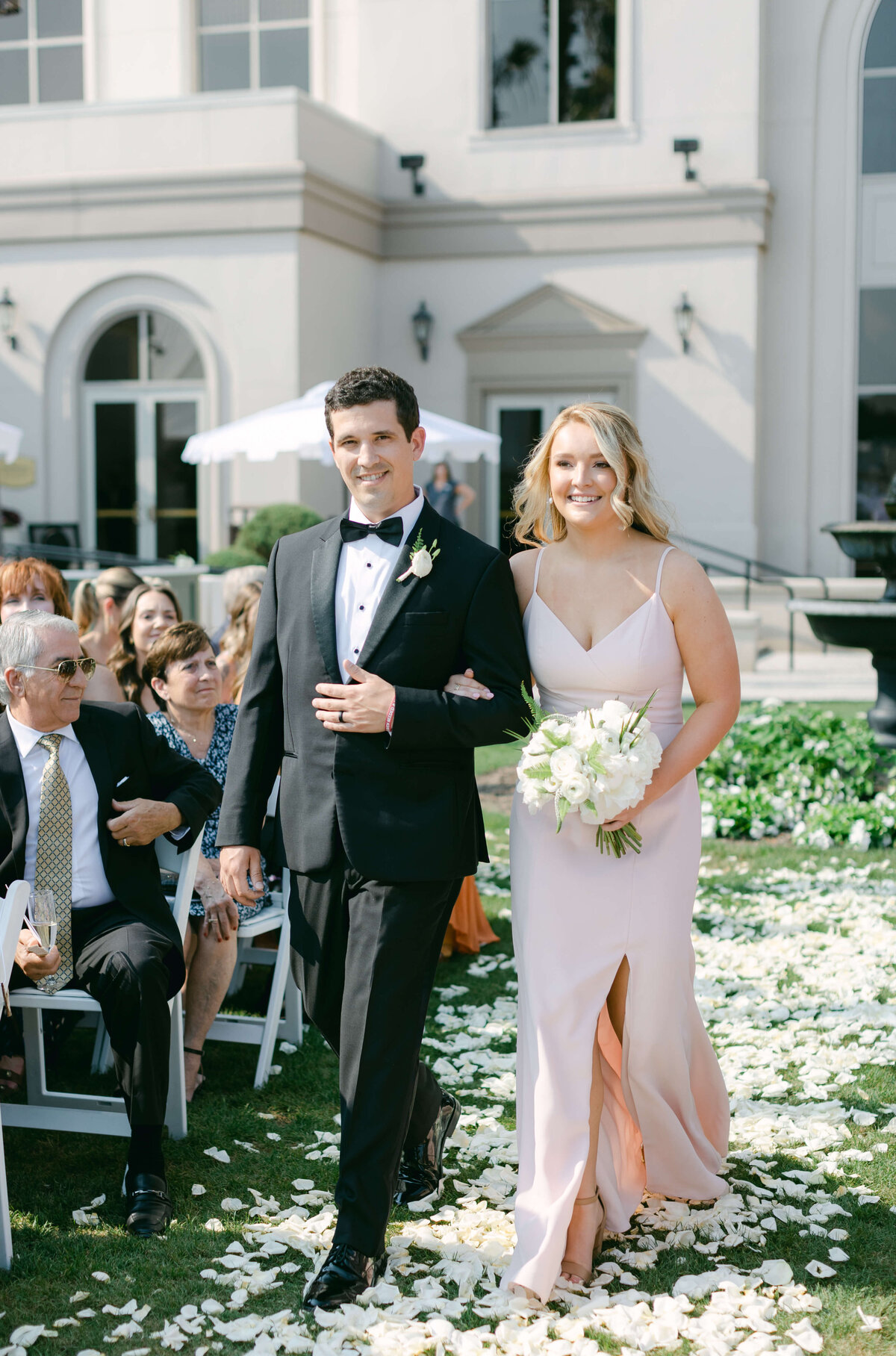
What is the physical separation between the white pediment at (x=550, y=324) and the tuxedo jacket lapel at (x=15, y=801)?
15.9m

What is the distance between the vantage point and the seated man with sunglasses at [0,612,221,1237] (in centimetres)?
405

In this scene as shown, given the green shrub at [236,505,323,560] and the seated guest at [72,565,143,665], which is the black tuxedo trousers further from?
the green shrub at [236,505,323,560]

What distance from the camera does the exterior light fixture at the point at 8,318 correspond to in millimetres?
18094

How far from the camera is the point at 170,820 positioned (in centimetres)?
445

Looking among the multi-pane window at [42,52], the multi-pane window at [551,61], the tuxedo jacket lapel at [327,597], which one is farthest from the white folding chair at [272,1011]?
the multi-pane window at [42,52]

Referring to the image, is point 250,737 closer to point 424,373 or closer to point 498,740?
point 498,740

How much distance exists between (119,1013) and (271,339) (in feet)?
47.0

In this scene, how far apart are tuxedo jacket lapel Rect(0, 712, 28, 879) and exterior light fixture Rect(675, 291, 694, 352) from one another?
619 inches

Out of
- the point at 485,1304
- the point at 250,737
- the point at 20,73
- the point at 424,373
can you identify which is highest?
the point at 20,73

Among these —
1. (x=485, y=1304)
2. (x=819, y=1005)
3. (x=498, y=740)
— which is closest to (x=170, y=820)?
(x=498, y=740)

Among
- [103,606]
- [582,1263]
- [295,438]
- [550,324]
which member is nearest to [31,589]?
[103,606]

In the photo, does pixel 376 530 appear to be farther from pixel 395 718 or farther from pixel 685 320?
pixel 685 320

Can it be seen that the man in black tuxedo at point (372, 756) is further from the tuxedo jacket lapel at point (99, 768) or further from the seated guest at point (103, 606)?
the seated guest at point (103, 606)

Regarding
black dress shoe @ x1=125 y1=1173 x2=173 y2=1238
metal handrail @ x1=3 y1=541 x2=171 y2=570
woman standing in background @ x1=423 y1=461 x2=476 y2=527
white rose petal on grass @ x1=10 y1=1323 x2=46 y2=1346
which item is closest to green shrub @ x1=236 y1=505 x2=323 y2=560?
metal handrail @ x1=3 y1=541 x2=171 y2=570
